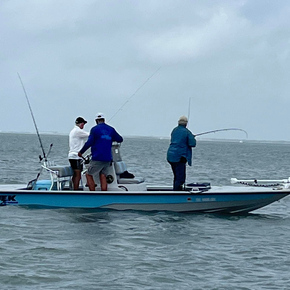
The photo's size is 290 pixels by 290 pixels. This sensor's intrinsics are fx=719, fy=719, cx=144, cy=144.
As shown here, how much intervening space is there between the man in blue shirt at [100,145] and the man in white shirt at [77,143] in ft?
→ 0.68

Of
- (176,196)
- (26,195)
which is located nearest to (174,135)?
(176,196)

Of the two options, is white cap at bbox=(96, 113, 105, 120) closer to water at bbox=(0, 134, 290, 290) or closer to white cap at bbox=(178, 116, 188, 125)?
white cap at bbox=(178, 116, 188, 125)

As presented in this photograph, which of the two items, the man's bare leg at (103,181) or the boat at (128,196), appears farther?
the man's bare leg at (103,181)

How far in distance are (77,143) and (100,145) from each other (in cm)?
51

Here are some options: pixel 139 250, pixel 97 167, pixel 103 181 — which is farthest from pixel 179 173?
pixel 139 250

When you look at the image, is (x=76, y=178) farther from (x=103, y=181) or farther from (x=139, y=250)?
(x=139, y=250)

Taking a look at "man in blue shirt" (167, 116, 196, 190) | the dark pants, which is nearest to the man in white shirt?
"man in blue shirt" (167, 116, 196, 190)

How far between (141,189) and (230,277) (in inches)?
177

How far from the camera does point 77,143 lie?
1299 centimetres

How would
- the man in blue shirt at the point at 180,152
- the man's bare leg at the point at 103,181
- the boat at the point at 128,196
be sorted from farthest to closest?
the man in blue shirt at the point at 180,152, the man's bare leg at the point at 103,181, the boat at the point at 128,196

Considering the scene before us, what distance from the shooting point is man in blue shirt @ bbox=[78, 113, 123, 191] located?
12695 mm

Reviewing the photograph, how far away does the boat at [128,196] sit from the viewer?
504 inches

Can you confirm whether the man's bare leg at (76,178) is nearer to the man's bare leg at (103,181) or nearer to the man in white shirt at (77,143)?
the man in white shirt at (77,143)

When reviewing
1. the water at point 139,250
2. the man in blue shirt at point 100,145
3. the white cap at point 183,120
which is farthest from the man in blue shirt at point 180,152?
the man in blue shirt at point 100,145
